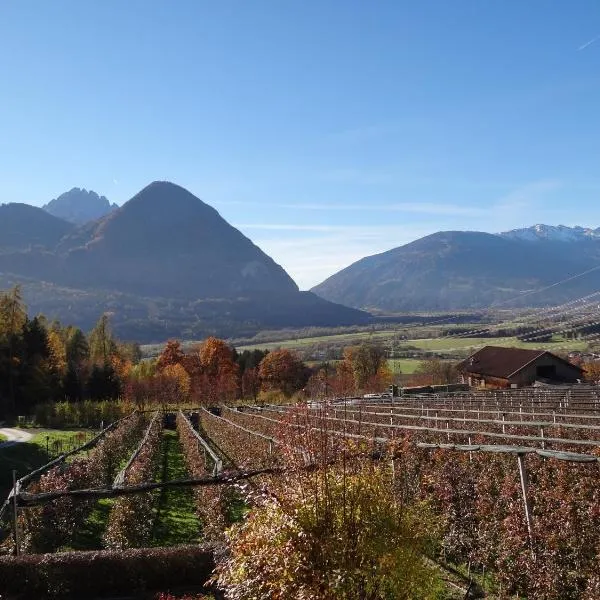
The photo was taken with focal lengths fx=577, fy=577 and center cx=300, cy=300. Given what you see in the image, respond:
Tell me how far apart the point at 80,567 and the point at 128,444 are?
834 inches

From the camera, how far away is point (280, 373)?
74938 mm

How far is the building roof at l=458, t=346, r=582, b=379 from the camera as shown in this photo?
61875mm

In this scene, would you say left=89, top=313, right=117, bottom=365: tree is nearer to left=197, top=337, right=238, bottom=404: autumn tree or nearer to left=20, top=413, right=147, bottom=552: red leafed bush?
A: left=197, top=337, right=238, bottom=404: autumn tree

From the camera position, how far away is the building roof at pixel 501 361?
203 feet

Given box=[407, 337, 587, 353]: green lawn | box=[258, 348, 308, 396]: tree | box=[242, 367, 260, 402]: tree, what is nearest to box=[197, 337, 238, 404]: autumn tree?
box=[242, 367, 260, 402]: tree

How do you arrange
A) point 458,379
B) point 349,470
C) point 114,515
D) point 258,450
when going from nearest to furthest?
point 349,470, point 114,515, point 258,450, point 458,379

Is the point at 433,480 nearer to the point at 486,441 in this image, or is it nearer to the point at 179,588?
the point at 486,441

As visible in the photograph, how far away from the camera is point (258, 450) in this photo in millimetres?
21281

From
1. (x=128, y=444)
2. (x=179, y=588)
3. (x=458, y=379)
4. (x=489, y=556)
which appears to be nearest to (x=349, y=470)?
(x=489, y=556)

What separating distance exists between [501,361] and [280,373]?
27.2 meters

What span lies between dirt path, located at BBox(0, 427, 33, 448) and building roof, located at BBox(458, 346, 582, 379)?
4629 cm

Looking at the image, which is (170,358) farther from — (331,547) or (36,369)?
(331,547)

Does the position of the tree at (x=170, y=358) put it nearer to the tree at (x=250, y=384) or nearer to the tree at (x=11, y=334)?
the tree at (x=250, y=384)

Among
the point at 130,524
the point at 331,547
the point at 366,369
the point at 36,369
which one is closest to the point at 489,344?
the point at 366,369
